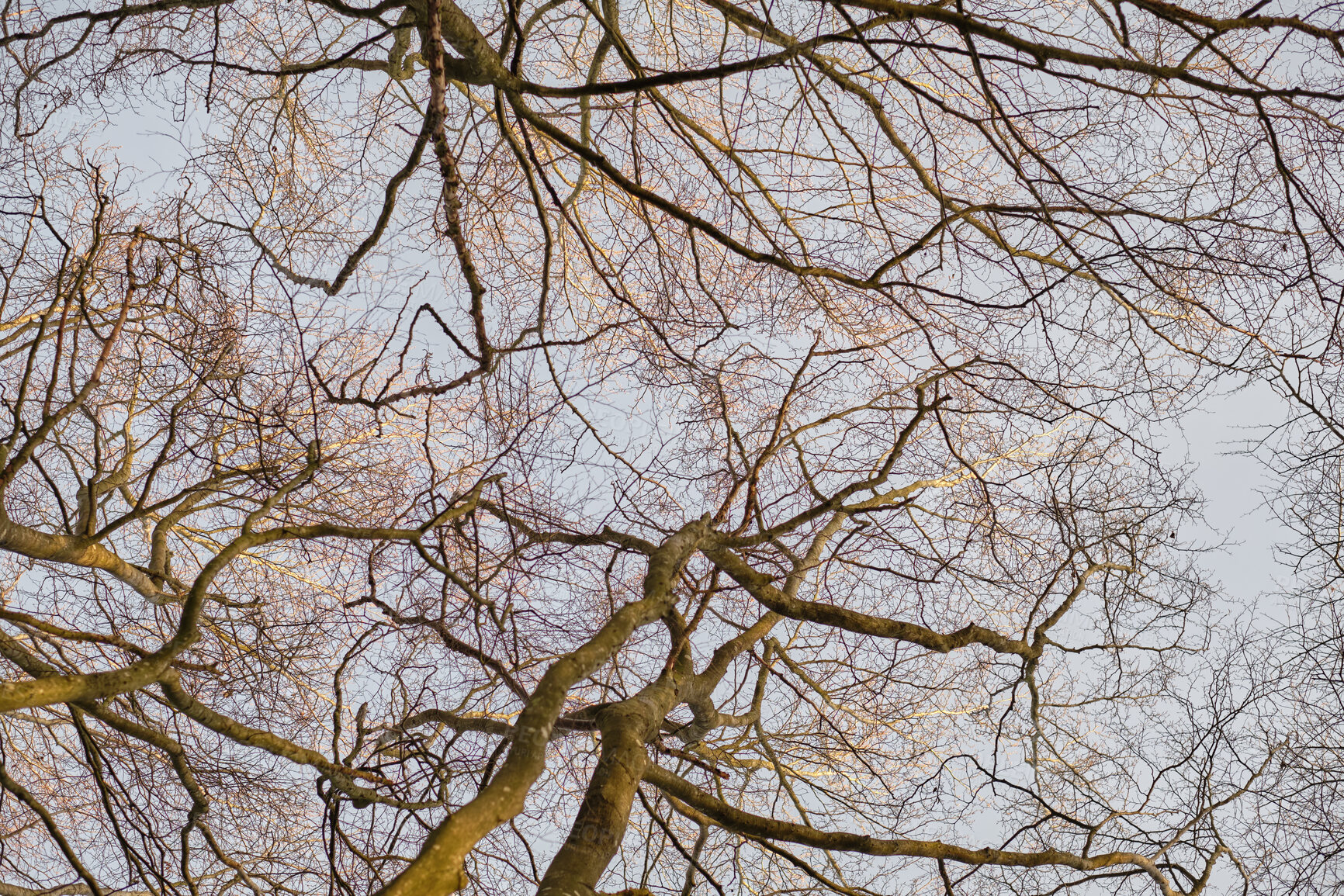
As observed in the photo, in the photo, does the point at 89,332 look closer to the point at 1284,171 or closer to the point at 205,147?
the point at 205,147

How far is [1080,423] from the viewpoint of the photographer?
5.25m

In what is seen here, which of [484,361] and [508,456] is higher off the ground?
[508,456]

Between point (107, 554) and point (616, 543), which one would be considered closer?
point (616, 543)

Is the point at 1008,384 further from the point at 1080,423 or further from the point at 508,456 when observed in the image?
the point at 508,456

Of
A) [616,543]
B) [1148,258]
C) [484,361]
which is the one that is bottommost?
[484,361]

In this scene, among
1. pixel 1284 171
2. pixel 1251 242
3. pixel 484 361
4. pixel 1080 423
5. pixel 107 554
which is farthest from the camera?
pixel 1080 423

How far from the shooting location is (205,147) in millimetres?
4949

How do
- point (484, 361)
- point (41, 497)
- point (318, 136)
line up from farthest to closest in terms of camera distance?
point (41, 497) → point (318, 136) → point (484, 361)

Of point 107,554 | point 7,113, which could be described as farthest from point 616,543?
point 7,113

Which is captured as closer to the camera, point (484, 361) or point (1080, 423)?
point (484, 361)

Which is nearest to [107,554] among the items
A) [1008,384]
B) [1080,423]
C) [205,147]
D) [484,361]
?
[205,147]

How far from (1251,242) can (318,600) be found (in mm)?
5532

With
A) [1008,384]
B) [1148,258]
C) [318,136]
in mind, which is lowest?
[1148,258]

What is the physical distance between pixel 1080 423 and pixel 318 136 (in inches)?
180
